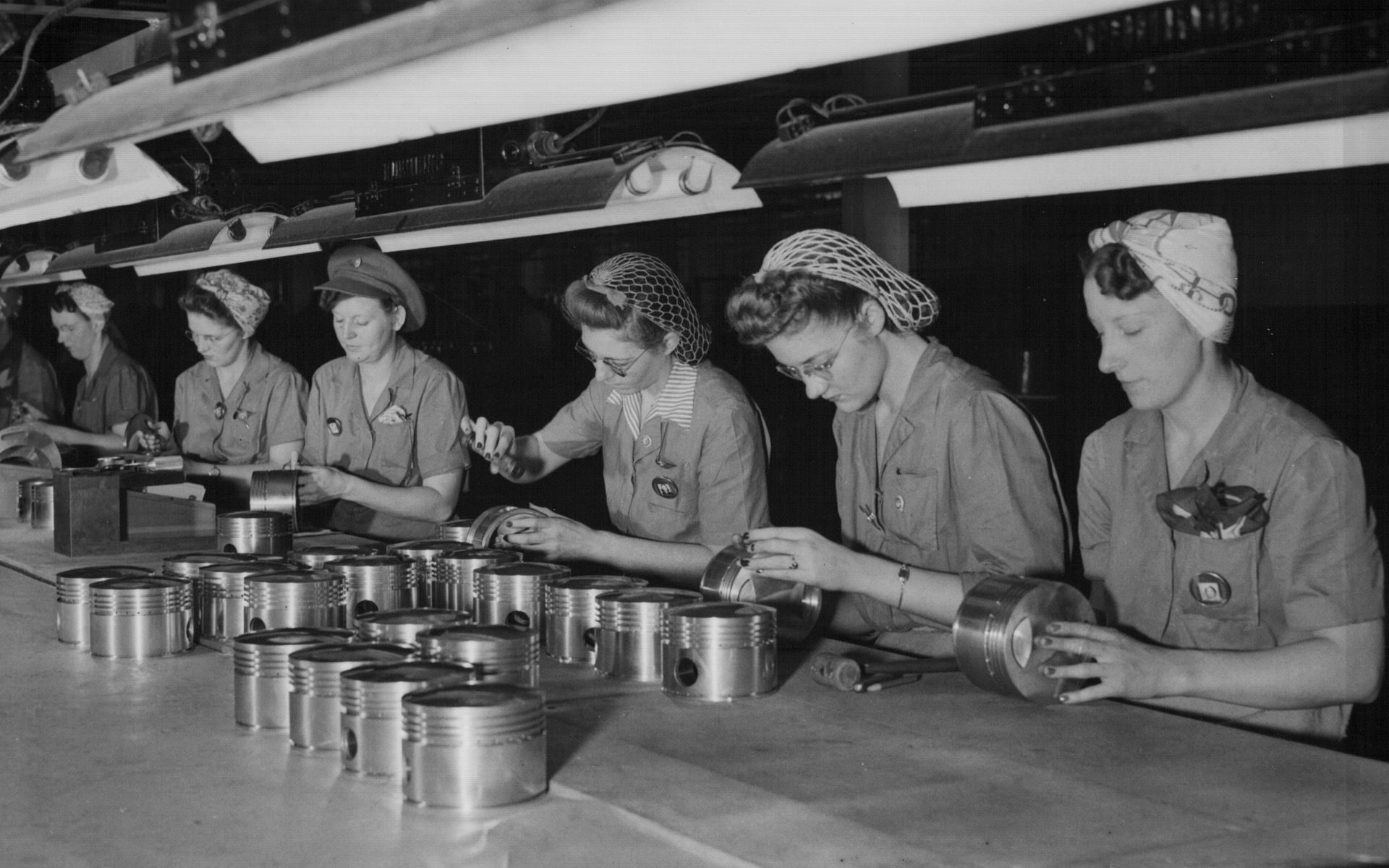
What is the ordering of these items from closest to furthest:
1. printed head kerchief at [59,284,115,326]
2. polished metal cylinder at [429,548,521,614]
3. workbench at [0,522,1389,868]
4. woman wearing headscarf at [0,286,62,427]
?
1. workbench at [0,522,1389,868]
2. polished metal cylinder at [429,548,521,614]
3. printed head kerchief at [59,284,115,326]
4. woman wearing headscarf at [0,286,62,427]

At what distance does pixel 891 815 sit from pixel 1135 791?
326 mm

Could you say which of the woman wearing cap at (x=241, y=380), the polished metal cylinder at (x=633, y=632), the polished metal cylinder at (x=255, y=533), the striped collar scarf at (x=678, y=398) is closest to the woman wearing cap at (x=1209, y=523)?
the polished metal cylinder at (x=633, y=632)

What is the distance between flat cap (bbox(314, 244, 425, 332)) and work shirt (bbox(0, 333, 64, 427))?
4.46 m

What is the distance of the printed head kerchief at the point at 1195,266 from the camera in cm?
232

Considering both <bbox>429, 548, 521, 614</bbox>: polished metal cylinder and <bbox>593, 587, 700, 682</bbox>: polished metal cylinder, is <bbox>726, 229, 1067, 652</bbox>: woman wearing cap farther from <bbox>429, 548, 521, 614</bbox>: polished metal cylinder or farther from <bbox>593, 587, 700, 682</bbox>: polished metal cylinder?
<bbox>429, 548, 521, 614</bbox>: polished metal cylinder

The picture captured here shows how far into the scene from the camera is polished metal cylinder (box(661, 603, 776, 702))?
2.13 meters

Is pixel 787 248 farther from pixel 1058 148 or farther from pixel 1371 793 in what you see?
pixel 1371 793

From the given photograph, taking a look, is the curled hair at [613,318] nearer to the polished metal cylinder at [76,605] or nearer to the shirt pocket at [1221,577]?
the polished metal cylinder at [76,605]

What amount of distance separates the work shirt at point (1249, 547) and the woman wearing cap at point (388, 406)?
8.23 ft

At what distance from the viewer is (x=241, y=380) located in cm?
568

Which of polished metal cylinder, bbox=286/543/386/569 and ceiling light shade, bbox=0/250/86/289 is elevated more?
ceiling light shade, bbox=0/250/86/289

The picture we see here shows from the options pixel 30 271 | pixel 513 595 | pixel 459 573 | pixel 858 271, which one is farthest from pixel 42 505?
pixel 30 271

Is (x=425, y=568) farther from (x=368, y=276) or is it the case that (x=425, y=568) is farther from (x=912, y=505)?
(x=368, y=276)

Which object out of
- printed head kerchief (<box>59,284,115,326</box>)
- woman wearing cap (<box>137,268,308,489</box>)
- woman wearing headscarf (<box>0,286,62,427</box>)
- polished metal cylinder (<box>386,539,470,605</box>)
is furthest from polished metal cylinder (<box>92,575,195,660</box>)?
woman wearing headscarf (<box>0,286,62,427</box>)
